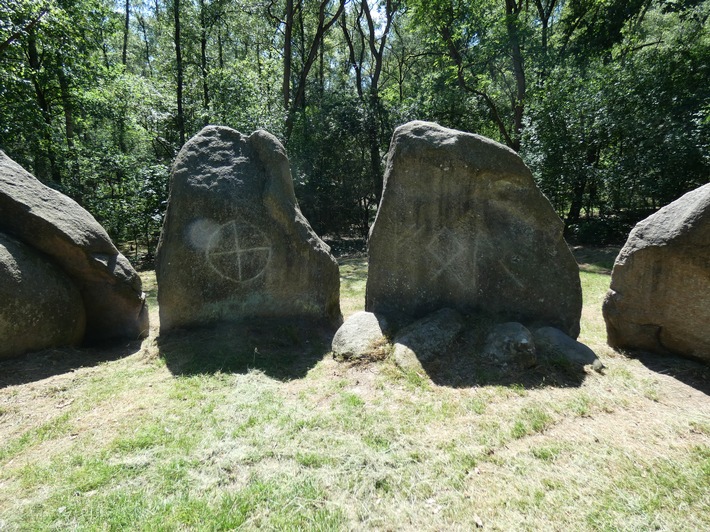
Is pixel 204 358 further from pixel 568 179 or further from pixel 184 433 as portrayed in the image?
pixel 568 179

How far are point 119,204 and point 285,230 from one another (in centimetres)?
791

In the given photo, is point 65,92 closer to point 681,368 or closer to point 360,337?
point 360,337

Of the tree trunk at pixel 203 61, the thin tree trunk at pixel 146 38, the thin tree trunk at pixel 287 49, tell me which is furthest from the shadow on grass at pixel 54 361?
the thin tree trunk at pixel 146 38

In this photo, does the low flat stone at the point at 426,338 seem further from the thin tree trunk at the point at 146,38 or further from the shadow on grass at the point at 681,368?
the thin tree trunk at the point at 146,38

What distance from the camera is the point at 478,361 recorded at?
400 centimetres

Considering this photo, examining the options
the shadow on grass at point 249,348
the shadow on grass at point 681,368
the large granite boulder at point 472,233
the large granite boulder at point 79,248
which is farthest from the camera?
the large granite boulder at point 472,233

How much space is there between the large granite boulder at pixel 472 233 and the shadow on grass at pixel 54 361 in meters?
3.48

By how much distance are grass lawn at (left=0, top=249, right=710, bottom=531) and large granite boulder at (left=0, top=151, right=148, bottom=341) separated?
76cm

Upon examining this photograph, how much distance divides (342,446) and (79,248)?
3850 millimetres

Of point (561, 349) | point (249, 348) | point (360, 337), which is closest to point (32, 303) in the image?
point (249, 348)

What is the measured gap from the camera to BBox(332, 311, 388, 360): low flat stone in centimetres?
427

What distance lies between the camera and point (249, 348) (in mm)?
4562

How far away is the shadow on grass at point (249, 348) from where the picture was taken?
4.19 metres

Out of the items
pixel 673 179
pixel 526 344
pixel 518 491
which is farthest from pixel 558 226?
pixel 673 179
